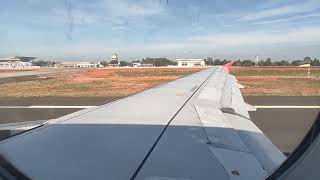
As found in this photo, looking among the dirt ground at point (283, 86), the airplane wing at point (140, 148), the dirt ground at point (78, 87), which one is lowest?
the dirt ground at point (78, 87)

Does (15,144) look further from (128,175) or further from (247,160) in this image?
(247,160)

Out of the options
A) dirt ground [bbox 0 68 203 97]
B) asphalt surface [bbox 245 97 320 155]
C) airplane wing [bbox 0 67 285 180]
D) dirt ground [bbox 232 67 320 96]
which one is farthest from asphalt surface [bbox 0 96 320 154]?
dirt ground [bbox 0 68 203 97]

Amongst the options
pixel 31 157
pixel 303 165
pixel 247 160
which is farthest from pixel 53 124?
pixel 303 165

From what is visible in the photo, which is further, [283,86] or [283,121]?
[283,86]

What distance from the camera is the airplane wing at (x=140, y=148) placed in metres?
1.97

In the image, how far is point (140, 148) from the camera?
2453 mm

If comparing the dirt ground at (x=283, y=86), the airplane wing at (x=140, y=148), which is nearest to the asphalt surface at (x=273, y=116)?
the dirt ground at (x=283, y=86)

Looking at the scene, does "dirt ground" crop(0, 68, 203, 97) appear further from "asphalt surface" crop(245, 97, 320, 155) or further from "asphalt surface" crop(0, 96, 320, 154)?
"asphalt surface" crop(245, 97, 320, 155)

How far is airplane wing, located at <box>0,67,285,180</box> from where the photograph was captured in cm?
197

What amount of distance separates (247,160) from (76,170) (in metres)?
1.16

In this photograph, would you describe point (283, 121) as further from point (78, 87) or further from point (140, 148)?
point (78, 87)

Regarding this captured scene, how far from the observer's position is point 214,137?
9.83 feet

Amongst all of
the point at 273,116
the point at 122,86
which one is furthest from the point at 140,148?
the point at 122,86

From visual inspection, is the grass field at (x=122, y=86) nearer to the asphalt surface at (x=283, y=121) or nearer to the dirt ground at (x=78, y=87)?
the dirt ground at (x=78, y=87)
